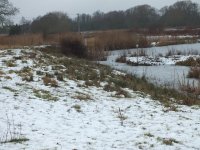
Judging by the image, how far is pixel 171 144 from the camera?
5.96 m

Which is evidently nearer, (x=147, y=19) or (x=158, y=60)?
(x=158, y=60)

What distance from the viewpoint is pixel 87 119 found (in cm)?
753

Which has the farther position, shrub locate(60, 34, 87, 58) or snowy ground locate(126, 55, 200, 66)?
shrub locate(60, 34, 87, 58)

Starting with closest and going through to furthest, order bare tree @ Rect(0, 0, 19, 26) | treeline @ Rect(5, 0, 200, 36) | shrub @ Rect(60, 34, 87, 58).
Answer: shrub @ Rect(60, 34, 87, 58) → bare tree @ Rect(0, 0, 19, 26) → treeline @ Rect(5, 0, 200, 36)

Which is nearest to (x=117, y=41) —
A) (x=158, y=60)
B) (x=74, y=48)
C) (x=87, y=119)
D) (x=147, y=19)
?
(x=158, y=60)

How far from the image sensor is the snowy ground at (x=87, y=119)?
5.99m

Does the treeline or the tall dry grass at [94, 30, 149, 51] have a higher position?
the treeline

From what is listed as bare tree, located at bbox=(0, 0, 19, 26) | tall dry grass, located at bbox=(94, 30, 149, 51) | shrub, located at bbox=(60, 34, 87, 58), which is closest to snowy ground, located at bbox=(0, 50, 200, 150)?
shrub, located at bbox=(60, 34, 87, 58)

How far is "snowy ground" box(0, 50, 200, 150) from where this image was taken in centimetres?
599

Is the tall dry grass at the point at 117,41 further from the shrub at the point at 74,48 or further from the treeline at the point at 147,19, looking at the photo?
the treeline at the point at 147,19

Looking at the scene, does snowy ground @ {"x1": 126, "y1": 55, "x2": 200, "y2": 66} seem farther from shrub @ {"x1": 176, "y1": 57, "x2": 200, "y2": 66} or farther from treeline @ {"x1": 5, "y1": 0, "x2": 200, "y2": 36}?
treeline @ {"x1": 5, "y1": 0, "x2": 200, "y2": 36}

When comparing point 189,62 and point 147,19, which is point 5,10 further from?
point 147,19

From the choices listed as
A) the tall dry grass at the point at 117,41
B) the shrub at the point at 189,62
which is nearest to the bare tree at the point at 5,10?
the tall dry grass at the point at 117,41

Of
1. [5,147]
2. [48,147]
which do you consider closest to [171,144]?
[48,147]
